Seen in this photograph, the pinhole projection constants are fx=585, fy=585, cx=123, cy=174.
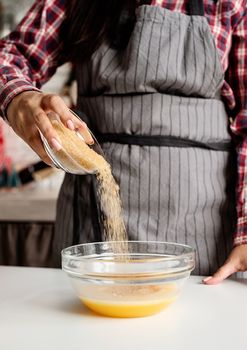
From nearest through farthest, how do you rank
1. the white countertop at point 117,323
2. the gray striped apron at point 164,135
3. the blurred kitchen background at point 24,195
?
the white countertop at point 117,323
the gray striped apron at point 164,135
the blurred kitchen background at point 24,195

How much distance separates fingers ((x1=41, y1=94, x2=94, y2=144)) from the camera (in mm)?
862

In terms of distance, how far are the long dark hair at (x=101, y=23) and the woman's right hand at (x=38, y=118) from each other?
0.26 metres

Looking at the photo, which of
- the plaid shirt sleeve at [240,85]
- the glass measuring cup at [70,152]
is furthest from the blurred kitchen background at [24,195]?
the glass measuring cup at [70,152]

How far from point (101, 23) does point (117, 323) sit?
69cm

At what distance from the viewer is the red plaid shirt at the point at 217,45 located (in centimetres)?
121

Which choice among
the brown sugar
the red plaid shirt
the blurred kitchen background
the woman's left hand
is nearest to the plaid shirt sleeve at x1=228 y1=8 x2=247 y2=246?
the red plaid shirt

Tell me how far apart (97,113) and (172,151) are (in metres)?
0.18

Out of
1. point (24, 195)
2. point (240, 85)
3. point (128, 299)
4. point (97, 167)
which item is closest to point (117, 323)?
point (128, 299)

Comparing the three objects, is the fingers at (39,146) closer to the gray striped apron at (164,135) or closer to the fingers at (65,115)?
the fingers at (65,115)

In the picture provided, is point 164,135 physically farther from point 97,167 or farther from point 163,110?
point 97,167

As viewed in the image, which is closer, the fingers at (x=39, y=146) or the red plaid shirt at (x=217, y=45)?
the fingers at (x=39, y=146)

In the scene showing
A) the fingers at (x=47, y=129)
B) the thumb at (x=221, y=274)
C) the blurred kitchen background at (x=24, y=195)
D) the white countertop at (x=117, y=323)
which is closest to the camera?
the white countertop at (x=117, y=323)

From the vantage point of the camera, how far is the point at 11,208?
2.27 m

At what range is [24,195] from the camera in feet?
7.82
